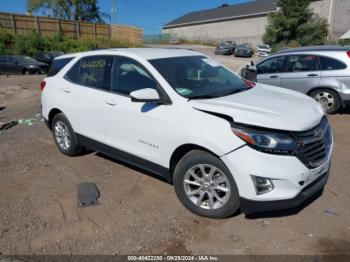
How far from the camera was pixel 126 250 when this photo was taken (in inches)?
127

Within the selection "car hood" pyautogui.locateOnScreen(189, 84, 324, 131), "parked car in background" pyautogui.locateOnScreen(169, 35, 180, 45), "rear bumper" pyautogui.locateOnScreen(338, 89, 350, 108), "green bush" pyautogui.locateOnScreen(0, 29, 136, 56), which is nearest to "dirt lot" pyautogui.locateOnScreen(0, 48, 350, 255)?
"car hood" pyautogui.locateOnScreen(189, 84, 324, 131)

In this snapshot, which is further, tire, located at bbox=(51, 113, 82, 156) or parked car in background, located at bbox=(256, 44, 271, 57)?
parked car in background, located at bbox=(256, 44, 271, 57)

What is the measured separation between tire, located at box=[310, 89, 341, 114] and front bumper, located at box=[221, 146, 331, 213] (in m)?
5.33

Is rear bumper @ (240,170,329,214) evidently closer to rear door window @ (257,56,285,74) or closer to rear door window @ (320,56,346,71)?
rear door window @ (320,56,346,71)

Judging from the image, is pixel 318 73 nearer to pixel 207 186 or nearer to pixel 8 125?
pixel 207 186

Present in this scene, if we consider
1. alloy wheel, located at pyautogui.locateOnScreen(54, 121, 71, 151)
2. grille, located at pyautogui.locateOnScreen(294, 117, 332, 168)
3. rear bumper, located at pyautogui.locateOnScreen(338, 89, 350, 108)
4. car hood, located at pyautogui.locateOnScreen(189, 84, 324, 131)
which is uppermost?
car hood, located at pyautogui.locateOnScreen(189, 84, 324, 131)

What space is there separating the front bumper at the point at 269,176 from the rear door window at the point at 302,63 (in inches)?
219

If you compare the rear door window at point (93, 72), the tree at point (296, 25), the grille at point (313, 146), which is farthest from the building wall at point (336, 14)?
the grille at point (313, 146)

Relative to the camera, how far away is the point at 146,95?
3727mm

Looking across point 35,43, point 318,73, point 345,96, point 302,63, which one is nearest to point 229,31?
point 35,43

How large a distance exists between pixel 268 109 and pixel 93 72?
2.63m

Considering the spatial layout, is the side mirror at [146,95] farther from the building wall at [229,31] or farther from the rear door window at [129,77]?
the building wall at [229,31]

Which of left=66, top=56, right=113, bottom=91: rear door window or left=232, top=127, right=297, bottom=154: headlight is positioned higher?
left=66, top=56, right=113, bottom=91: rear door window

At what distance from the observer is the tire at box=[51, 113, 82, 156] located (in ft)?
17.6
